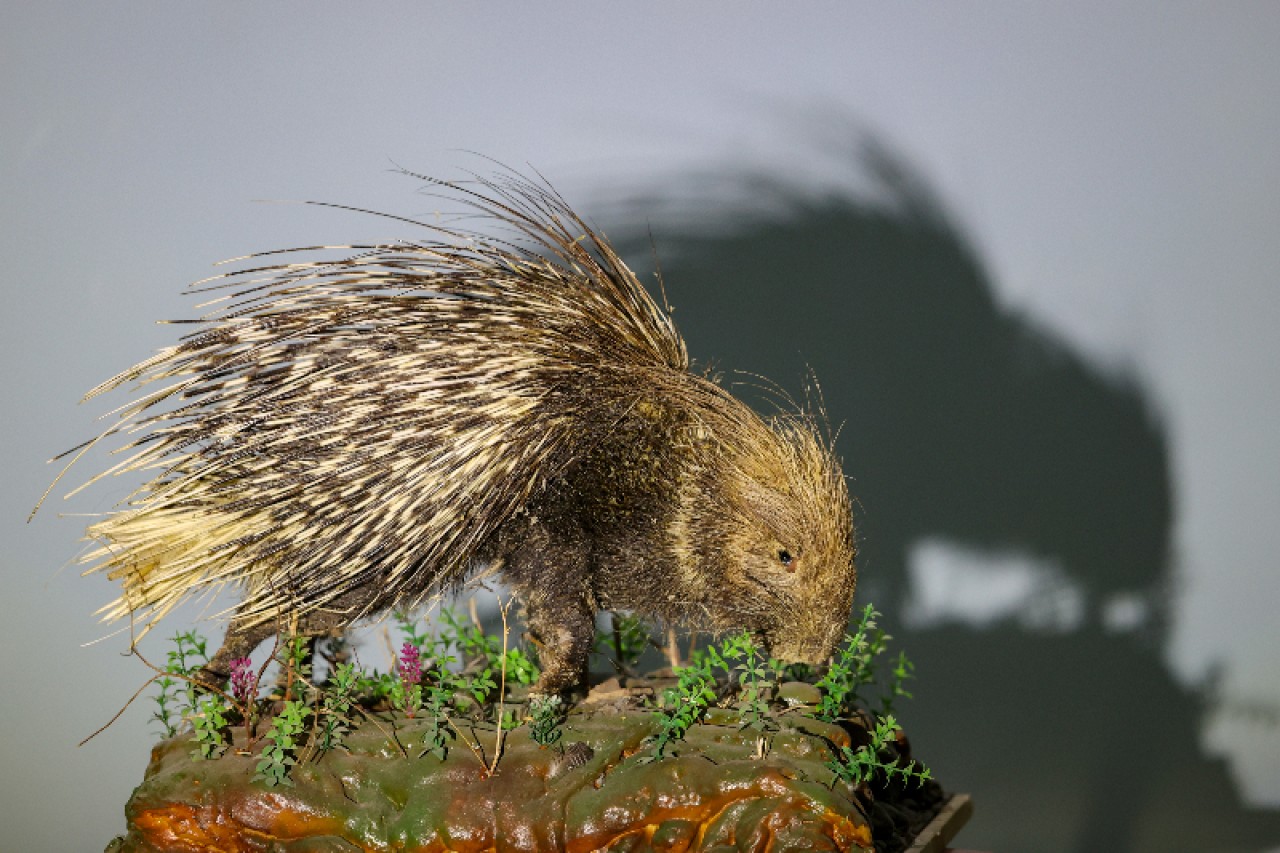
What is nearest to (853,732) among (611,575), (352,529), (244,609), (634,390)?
(611,575)

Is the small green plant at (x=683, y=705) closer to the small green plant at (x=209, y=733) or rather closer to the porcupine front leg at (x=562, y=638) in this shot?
the porcupine front leg at (x=562, y=638)

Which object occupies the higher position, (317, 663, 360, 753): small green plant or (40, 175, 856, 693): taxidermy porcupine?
(40, 175, 856, 693): taxidermy porcupine

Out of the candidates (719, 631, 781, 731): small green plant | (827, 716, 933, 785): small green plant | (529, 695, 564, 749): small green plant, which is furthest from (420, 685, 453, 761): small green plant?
(827, 716, 933, 785): small green plant

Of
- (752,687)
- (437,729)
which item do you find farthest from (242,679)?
(752,687)

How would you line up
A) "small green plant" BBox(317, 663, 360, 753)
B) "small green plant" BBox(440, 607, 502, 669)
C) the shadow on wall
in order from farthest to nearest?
the shadow on wall → "small green plant" BBox(440, 607, 502, 669) → "small green plant" BBox(317, 663, 360, 753)

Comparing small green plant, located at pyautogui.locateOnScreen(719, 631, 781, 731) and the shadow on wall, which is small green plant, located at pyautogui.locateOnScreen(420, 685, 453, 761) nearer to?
small green plant, located at pyautogui.locateOnScreen(719, 631, 781, 731)

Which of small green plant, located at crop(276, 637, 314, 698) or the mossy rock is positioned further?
small green plant, located at crop(276, 637, 314, 698)

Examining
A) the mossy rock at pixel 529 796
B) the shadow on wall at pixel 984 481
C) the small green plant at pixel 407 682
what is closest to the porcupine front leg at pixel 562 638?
the mossy rock at pixel 529 796

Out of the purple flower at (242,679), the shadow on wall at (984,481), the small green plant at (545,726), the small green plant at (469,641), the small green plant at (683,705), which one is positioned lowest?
the purple flower at (242,679)
